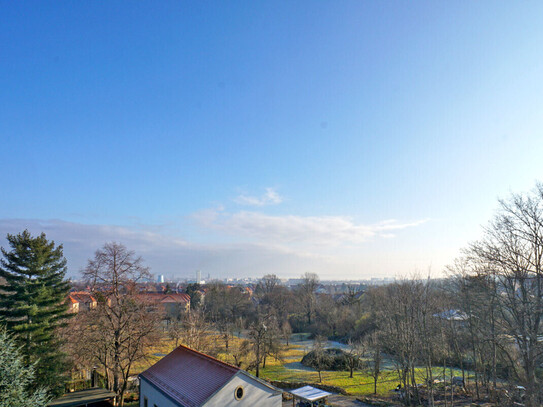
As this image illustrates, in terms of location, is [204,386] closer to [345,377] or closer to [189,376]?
[189,376]

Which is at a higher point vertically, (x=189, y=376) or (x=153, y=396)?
(x=189, y=376)

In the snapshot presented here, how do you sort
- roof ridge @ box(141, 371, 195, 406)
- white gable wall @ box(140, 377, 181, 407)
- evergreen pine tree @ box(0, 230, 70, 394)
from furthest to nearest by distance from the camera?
evergreen pine tree @ box(0, 230, 70, 394), white gable wall @ box(140, 377, 181, 407), roof ridge @ box(141, 371, 195, 406)

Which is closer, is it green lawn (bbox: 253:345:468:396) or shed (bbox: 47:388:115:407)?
shed (bbox: 47:388:115:407)

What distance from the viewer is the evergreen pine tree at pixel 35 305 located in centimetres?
1934

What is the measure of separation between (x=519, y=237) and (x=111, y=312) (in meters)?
26.4

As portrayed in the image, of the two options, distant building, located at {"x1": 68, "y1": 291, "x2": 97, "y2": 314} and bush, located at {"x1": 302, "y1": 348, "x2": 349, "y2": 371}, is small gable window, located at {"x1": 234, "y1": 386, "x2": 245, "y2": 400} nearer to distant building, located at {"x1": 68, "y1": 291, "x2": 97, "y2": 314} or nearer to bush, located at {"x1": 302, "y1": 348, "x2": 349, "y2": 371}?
distant building, located at {"x1": 68, "y1": 291, "x2": 97, "y2": 314}

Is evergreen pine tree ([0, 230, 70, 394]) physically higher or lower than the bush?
higher

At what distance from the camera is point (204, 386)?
Result: 15.9 meters

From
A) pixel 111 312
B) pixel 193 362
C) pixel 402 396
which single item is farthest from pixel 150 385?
pixel 402 396

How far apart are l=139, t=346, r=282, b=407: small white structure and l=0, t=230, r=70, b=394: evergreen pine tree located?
238 inches

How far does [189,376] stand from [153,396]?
3.46 m

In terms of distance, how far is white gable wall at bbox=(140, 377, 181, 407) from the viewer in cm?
1707

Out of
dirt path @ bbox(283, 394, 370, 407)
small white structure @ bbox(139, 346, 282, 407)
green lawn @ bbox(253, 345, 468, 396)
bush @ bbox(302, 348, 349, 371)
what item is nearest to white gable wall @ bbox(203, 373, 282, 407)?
small white structure @ bbox(139, 346, 282, 407)

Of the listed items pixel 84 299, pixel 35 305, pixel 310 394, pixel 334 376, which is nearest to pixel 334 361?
pixel 334 376
